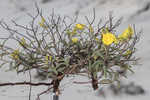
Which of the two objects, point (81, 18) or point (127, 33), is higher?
point (81, 18)

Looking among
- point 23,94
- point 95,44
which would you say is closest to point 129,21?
point 23,94

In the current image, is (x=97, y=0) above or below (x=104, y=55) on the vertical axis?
above

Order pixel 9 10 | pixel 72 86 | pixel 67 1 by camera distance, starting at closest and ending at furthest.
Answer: pixel 72 86 < pixel 9 10 < pixel 67 1

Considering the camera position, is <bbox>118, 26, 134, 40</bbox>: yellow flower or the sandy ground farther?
the sandy ground

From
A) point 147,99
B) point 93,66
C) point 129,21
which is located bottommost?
point 147,99

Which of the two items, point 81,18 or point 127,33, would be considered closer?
point 127,33

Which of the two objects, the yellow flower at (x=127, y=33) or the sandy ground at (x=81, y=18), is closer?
the yellow flower at (x=127, y=33)

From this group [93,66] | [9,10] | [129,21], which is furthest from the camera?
[9,10]

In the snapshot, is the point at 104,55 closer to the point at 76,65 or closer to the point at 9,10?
the point at 76,65
